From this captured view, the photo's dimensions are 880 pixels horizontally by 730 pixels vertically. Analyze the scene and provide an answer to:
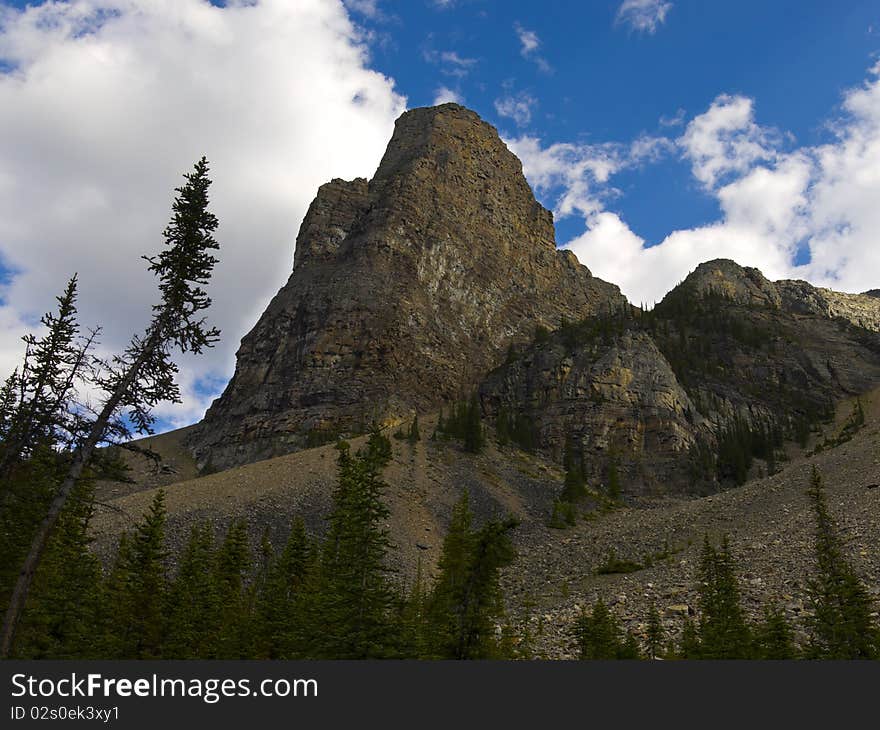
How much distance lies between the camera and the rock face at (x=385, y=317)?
484 feet

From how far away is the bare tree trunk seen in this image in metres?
19.7

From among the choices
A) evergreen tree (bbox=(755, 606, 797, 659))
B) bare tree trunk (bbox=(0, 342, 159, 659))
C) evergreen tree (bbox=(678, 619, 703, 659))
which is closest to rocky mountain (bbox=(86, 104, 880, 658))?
evergreen tree (bbox=(678, 619, 703, 659))

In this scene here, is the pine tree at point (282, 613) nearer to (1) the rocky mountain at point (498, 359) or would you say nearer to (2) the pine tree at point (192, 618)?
(2) the pine tree at point (192, 618)

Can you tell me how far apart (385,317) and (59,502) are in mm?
137767

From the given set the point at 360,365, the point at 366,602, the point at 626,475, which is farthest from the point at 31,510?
the point at 360,365

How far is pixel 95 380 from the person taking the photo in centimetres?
2406

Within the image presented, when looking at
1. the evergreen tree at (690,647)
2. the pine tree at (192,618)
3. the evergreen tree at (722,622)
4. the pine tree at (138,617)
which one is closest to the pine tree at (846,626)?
the evergreen tree at (722,622)

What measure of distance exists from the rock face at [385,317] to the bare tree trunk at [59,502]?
107526mm

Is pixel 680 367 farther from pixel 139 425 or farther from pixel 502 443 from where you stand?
pixel 139 425

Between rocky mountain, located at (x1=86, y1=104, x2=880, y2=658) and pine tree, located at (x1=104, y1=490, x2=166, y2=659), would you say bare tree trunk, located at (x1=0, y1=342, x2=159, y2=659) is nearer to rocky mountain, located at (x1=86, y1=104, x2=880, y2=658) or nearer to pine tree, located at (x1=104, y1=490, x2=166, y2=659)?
pine tree, located at (x1=104, y1=490, x2=166, y2=659)

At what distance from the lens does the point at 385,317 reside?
158 metres

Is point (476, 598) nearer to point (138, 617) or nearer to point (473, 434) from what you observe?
point (138, 617)

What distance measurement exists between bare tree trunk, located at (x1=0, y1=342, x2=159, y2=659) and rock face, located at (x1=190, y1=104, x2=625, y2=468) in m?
108

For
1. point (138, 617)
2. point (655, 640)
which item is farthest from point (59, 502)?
point (655, 640)
